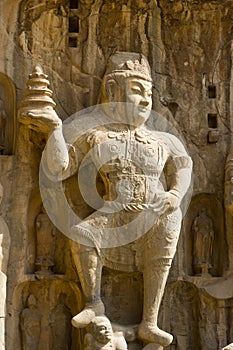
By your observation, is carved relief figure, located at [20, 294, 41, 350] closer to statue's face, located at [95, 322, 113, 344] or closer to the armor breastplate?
statue's face, located at [95, 322, 113, 344]

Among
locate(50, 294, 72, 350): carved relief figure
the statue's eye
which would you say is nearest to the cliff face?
locate(50, 294, 72, 350): carved relief figure

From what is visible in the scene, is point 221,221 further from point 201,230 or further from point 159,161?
point 159,161

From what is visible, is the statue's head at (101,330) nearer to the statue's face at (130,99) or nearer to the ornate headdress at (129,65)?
the statue's face at (130,99)

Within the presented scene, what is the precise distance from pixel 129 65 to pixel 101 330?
7.42ft

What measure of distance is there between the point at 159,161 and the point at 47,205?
1007 mm

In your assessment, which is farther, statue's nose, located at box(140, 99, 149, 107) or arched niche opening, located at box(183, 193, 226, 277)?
arched niche opening, located at box(183, 193, 226, 277)

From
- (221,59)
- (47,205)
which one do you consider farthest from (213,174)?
(47,205)

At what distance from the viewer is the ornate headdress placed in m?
6.72

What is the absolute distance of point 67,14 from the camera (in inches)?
279

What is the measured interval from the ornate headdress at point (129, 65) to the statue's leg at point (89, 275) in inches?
60.8

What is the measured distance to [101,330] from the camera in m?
6.11

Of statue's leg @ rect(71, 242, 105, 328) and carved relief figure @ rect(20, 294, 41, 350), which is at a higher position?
statue's leg @ rect(71, 242, 105, 328)

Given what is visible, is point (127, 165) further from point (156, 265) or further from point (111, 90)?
point (156, 265)

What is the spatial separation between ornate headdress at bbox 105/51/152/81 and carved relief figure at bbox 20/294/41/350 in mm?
2087
